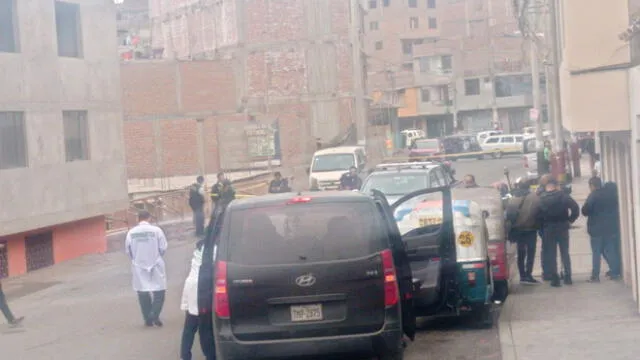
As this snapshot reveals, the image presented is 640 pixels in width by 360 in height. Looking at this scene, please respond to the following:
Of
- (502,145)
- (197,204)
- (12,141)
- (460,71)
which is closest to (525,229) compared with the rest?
(12,141)

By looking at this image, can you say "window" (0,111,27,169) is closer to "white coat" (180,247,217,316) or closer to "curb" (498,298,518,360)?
"curb" (498,298,518,360)

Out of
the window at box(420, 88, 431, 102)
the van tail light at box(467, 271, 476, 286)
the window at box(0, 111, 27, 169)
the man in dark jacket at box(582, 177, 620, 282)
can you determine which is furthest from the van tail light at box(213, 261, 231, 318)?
the window at box(420, 88, 431, 102)

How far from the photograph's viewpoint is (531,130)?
7231cm

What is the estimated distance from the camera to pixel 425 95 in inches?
3438

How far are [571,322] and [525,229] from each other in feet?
11.5

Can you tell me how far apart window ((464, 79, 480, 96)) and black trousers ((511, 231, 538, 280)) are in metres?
69.3

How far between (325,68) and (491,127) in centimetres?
2863

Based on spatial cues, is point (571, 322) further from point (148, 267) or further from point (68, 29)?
point (68, 29)

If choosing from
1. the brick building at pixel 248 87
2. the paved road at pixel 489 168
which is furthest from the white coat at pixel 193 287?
the brick building at pixel 248 87

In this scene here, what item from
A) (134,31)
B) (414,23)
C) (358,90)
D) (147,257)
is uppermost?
(414,23)

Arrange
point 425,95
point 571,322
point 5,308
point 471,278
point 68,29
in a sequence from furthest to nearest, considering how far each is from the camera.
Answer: point 425,95, point 68,29, point 5,308, point 571,322, point 471,278

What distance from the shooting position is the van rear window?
891 cm

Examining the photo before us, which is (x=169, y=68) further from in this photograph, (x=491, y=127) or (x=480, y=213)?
(x=480, y=213)

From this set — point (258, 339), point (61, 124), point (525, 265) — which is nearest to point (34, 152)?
point (61, 124)
